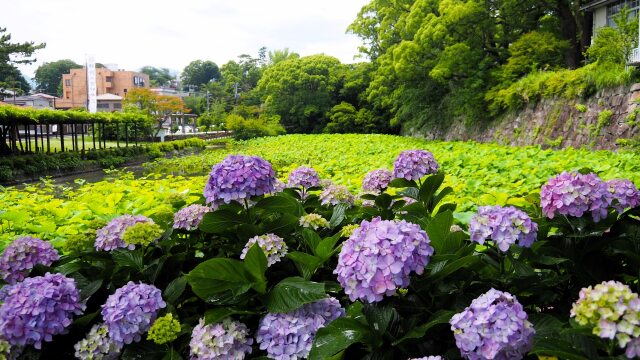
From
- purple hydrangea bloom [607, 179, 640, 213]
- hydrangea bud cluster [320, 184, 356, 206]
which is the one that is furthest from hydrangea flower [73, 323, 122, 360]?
purple hydrangea bloom [607, 179, 640, 213]

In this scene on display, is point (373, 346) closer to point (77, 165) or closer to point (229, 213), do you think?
point (229, 213)

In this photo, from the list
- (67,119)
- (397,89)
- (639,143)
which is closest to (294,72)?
(397,89)

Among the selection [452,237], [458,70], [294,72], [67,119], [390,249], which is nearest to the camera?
[390,249]

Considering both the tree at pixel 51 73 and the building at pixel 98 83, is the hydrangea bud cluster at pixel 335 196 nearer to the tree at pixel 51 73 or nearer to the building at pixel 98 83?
the building at pixel 98 83

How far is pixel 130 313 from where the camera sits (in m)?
1.17

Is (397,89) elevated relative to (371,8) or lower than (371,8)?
lower

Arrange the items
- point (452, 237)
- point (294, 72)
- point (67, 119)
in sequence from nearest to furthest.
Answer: point (452, 237)
point (67, 119)
point (294, 72)

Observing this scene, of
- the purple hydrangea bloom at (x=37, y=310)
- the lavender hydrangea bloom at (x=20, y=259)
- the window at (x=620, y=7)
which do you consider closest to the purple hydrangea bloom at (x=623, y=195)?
the purple hydrangea bloom at (x=37, y=310)

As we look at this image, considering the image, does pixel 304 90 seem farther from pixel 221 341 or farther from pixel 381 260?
pixel 381 260

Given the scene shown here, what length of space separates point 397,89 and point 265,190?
18.8m

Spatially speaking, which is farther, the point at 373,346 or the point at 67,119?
the point at 67,119

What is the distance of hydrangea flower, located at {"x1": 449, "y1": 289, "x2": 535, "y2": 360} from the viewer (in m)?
0.85

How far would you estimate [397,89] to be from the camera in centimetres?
1945

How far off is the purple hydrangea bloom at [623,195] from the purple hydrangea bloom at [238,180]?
3.13ft
